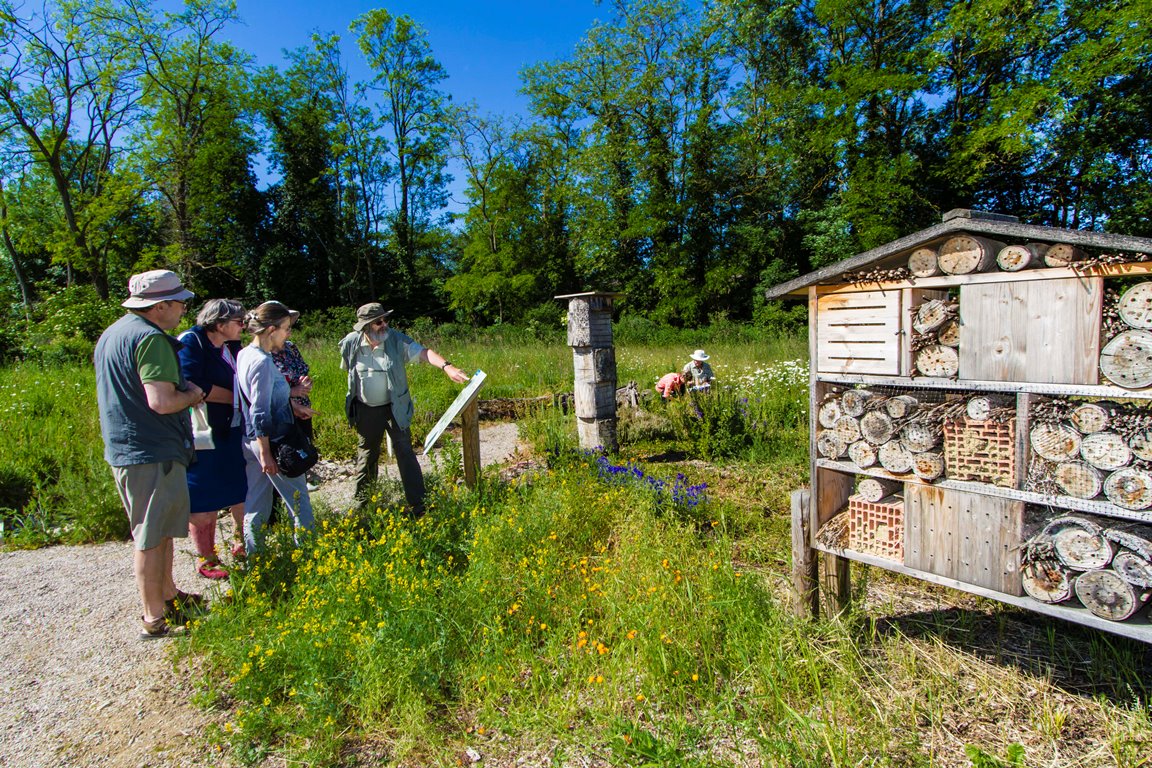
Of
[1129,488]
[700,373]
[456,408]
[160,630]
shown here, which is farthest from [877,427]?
[700,373]

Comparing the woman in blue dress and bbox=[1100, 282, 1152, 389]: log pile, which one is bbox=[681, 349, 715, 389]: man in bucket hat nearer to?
the woman in blue dress

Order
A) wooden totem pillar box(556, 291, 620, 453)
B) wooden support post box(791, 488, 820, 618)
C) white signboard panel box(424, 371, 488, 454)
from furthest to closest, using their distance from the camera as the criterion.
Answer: wooden totem pillar box(556, 291, 620, 453), white signboard panel box(424, 371, 488, 454), wooden support post box(791, 488, 820, 618)

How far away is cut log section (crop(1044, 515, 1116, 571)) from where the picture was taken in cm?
221

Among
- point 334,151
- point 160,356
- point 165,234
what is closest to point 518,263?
point 334,151

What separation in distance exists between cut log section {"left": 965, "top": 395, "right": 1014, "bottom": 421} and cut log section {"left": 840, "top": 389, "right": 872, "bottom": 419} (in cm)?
42

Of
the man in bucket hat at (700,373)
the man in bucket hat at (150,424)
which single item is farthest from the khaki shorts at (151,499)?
the man in bucket hat at (700,373)

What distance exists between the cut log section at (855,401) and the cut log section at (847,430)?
3 centimetres

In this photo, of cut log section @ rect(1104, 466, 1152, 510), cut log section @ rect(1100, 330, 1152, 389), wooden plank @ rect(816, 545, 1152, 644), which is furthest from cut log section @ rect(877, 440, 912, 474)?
cut log section @ rect(1100, 330, 1152, 389)

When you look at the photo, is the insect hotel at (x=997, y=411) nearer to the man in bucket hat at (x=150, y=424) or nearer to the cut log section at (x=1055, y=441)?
the cut log section at (x=1055, y=441)

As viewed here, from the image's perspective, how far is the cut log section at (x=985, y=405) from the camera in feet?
8.03

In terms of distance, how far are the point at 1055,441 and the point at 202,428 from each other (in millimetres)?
4455

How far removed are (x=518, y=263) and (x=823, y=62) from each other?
15.1m

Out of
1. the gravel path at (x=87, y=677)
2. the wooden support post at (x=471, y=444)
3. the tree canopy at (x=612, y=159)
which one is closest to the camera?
the gravel path at (x=87, y=677)

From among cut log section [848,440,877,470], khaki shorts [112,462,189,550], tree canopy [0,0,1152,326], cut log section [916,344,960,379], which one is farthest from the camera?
tree canopy [0,0,1152,326]
